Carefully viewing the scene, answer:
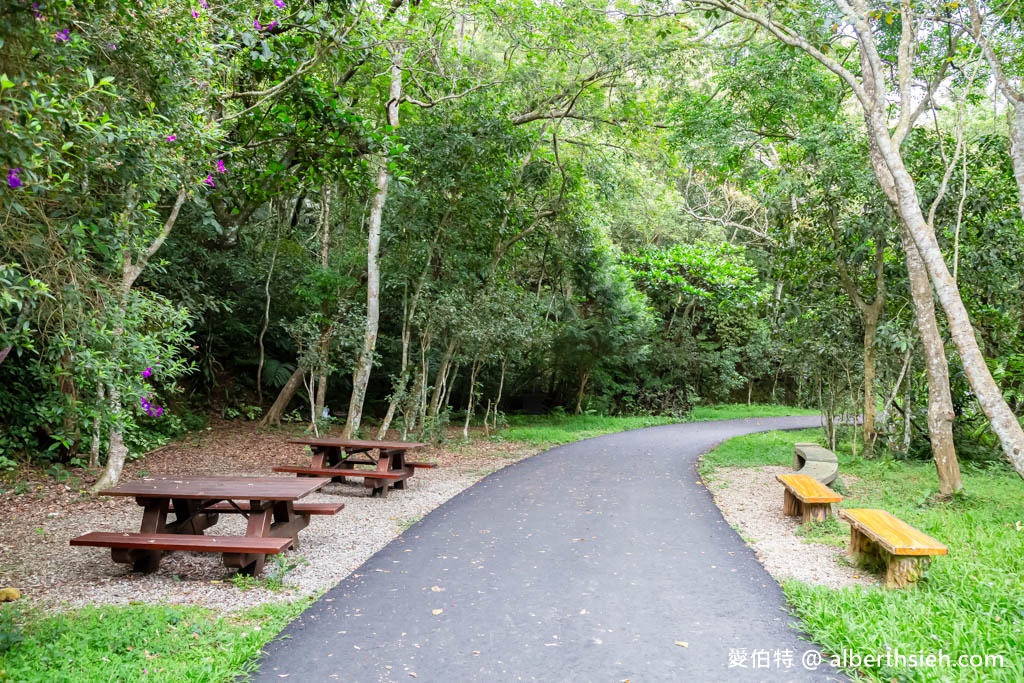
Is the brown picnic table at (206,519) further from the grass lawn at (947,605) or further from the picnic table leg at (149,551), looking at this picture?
the grass lawn at (947,605)

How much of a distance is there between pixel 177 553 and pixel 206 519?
13.9 inches

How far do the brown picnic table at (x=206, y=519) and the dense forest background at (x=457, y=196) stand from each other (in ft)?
2.64

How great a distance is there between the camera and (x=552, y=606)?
4.33 metres

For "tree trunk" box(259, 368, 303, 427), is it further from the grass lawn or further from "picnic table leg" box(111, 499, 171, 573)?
the grass lawn

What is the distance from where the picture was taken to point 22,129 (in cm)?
289

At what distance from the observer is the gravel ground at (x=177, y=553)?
15.0ft

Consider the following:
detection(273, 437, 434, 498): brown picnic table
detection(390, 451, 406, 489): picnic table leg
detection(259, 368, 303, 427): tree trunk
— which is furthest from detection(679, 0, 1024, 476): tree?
detection(259, 368, 303, 427): tree trunk

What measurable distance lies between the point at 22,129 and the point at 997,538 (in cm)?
790

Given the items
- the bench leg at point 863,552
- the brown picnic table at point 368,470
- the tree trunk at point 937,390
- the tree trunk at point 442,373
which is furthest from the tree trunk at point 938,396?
the tree trunk at point 442,373

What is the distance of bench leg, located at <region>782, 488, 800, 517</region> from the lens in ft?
23.6

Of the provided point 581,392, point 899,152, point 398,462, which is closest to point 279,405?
point 398,462

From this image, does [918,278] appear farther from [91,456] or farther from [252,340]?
[252,340]

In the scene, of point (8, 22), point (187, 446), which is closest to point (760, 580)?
point (8, 22)

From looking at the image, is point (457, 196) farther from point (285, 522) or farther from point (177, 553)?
point (177, 553)
